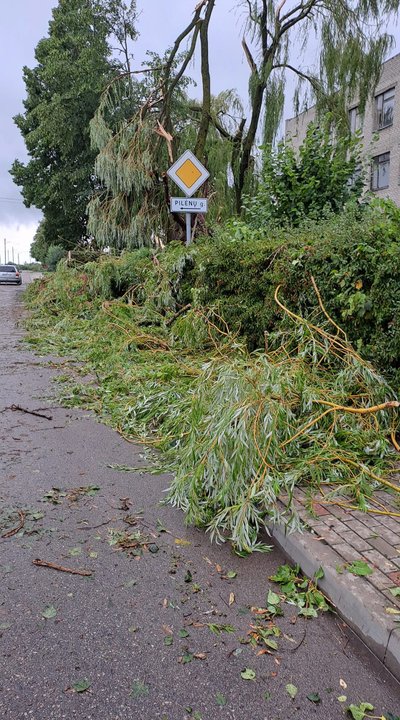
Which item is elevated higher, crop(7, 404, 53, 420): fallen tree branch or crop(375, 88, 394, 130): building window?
crop(375, 88, 394, 130): building window

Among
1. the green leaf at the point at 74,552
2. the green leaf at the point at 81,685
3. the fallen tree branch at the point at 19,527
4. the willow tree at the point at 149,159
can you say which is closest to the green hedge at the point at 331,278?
the green leaf at the point at 74,552

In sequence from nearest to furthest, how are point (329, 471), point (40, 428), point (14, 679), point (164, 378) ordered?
point (14, 679) → point (329, 471) → point (40, 428) → point (164, 378)

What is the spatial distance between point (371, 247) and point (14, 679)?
12.2ft

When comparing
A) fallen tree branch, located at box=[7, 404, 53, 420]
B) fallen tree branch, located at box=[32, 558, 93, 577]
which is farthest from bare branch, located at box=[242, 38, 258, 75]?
fallen tree branch, located at box=[32, 558, 93, 577]

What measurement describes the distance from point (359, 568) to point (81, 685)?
1.38 m

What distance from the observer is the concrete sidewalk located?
2088mm

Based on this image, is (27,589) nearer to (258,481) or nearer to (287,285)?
(258,481)

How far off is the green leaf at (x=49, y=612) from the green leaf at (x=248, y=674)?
0.90 m

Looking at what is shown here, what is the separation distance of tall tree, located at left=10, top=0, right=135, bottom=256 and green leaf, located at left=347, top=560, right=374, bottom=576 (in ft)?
67.0

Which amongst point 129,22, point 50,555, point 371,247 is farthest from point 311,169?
point 129,22

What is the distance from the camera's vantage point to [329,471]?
3432 mm

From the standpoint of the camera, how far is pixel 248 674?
1.95 m

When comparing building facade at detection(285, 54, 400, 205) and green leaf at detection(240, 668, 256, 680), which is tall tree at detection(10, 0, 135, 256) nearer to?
building facade at detection(285, 54, 400, 205)

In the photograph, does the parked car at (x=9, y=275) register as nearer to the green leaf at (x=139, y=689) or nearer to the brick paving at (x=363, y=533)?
the brick paving at (x=363, y=533)
